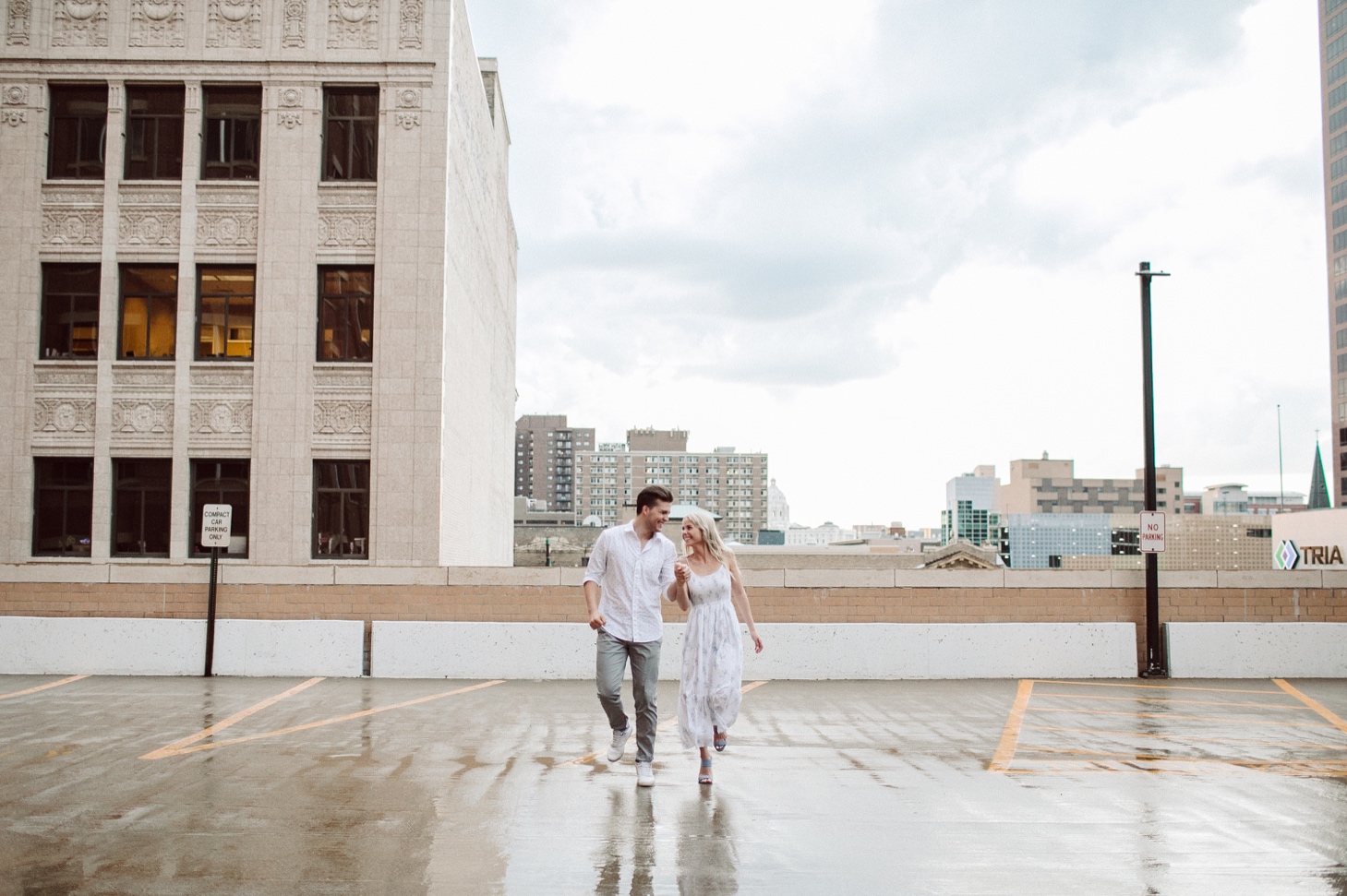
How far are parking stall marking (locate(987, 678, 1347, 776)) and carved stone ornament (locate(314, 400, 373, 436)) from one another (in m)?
13.6

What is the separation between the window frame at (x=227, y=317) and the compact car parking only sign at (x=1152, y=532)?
16.0m

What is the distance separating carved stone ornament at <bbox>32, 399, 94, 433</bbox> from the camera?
1997 centimetres

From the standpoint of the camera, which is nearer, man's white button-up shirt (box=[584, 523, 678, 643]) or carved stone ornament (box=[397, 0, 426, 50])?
man's white button-up shirt (box=[584, 523, 678, 643])

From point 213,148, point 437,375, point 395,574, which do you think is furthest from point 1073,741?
point 213,148

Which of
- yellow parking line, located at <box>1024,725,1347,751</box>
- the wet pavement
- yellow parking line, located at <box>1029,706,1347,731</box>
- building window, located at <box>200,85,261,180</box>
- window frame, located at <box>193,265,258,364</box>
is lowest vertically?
yellow parking line, located at <box>1029,706,1347,731</box>

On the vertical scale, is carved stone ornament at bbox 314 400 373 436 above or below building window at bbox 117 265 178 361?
below

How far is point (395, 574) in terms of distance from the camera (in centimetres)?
1384

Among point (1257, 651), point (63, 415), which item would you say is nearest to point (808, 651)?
point (1257, 651)

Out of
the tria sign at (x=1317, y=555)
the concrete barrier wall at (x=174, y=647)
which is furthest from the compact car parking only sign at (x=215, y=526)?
the tria sign at (x=1317, y=555)

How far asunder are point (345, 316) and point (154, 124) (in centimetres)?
549

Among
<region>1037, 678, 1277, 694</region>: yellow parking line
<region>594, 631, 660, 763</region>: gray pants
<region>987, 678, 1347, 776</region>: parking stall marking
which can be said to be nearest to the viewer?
<region>594, 631, 660, 763</region>: gray pants

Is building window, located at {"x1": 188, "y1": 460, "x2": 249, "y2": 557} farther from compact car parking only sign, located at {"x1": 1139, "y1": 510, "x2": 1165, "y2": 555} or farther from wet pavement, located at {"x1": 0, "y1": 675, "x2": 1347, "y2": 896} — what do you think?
compact car parking only sign, located at {"x1": 1139, "y1": 510, "x2": 1165, "y2": 555}

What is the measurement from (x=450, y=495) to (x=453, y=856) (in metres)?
17.2

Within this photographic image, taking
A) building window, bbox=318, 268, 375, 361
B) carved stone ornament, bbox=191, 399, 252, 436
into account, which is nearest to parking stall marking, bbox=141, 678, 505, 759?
carved stone ornament, bbox=191, 399, 252, 436
